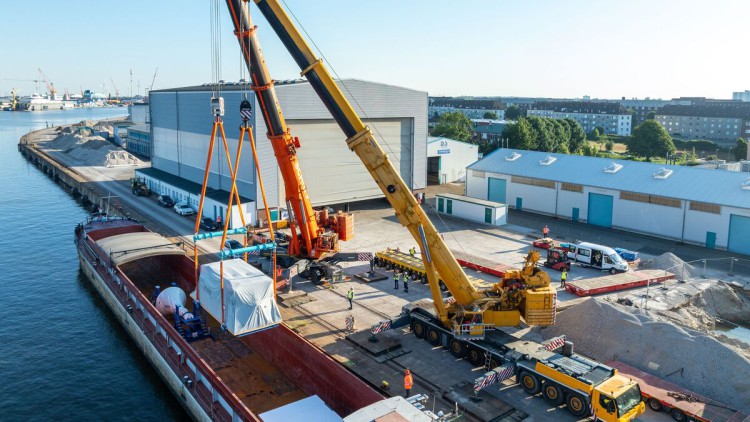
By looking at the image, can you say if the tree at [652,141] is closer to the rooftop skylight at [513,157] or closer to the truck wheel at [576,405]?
the rooftop skylight at [513,157]

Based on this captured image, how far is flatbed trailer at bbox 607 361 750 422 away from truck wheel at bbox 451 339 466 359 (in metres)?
6.78

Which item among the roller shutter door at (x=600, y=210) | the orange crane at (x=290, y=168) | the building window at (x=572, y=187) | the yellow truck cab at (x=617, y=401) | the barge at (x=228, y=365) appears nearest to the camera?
the yellow truck cab at (x=617, y=401)

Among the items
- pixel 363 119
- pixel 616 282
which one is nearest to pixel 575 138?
pixel 363 119

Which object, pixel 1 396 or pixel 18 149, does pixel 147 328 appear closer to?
pixel 1 396

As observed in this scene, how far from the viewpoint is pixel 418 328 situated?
26.9 m

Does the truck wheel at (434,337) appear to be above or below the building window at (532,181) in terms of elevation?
below

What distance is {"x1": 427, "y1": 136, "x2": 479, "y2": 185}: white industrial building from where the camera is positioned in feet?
225

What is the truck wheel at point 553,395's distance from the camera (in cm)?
2062

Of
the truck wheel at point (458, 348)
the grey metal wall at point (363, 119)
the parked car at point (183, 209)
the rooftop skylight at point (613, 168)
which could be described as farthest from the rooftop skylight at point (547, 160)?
the truck wheel at point (458, 348)

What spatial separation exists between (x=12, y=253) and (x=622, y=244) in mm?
47034

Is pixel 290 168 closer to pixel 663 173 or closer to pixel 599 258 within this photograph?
pixel 599 258

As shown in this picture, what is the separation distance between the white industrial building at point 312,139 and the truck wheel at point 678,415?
3511cm

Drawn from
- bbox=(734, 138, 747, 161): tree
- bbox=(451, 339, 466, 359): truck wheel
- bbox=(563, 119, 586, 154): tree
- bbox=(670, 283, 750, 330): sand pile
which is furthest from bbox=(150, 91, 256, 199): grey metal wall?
bbox=(734, 138, 747, 161): tree

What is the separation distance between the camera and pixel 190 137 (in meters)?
59.2
